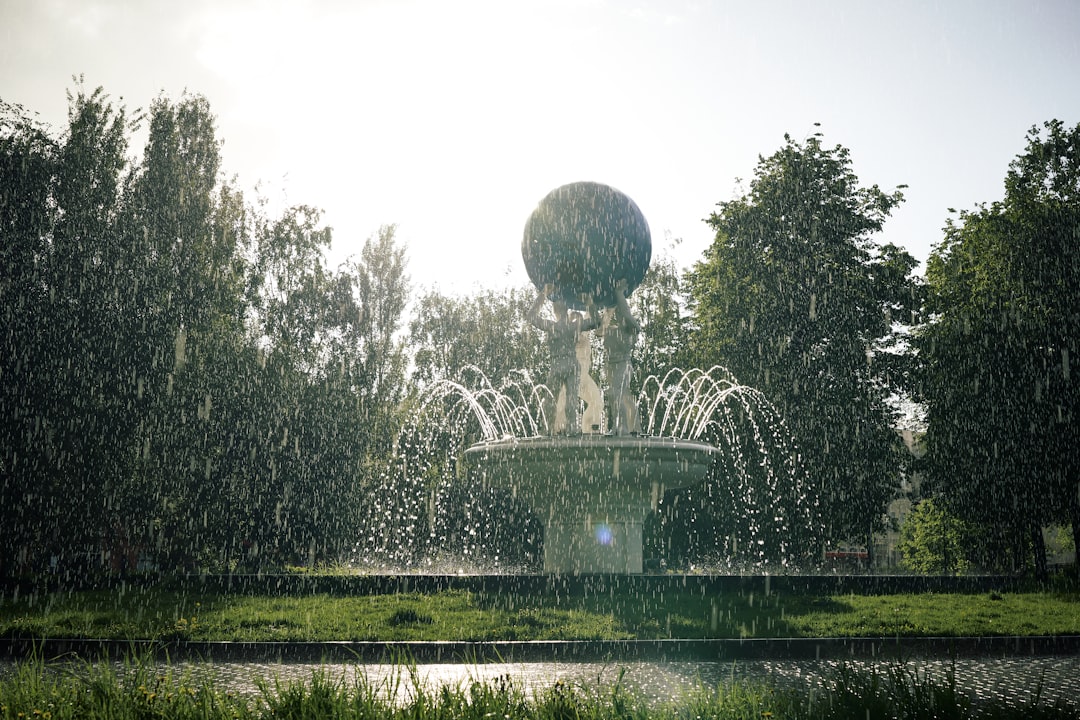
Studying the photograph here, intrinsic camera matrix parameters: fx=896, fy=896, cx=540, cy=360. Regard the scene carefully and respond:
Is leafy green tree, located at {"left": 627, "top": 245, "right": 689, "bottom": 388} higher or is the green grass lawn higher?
leafy green tree, located at {"left": 627, "top": 245, "right": 689, "bottom": 388}

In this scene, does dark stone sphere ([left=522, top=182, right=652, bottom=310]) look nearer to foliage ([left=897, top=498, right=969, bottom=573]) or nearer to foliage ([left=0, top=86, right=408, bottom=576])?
foliage ([left=0, top=86, right=408, bottom=576])

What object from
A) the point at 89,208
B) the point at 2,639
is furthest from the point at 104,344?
the point at 2,639

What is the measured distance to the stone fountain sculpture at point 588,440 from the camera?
40.3ft

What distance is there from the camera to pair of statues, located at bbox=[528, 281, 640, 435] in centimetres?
1437

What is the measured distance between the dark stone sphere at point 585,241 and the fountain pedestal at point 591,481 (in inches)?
119

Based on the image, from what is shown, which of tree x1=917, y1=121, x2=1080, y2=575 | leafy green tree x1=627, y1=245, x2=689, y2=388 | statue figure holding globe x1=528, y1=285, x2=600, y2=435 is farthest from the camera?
leafy green tree x1=627, y1=245, x2=689, y2=388

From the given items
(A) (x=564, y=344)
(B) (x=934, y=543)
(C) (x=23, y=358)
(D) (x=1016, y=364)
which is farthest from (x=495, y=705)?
(B) (x=934, y=543)

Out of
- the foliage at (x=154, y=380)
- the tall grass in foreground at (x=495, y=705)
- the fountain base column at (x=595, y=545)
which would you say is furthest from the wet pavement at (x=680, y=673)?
the foliage at (x=154, y=380)

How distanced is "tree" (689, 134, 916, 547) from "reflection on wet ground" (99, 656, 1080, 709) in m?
16.5

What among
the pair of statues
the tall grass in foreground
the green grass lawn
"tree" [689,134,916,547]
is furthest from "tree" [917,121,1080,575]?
the tall grass in foreground

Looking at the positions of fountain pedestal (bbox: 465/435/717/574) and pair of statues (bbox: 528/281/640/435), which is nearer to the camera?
fountain pedestal (bbox: 465/435/717/574)

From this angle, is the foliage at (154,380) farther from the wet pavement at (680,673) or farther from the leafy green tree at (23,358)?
the wet pavement at (680,673)

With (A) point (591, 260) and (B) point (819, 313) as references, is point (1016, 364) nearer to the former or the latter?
(B) point (819, 313)

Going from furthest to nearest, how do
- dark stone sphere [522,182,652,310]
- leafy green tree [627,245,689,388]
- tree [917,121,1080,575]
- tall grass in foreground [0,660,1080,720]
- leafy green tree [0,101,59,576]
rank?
leafy green tree [627,245,689,388], tree [917,121,1080,575], leafy green tree [0,101,59,576], dark stone sphere [522,182,652,310], tall grass in foreground [0,660,1080,720]
